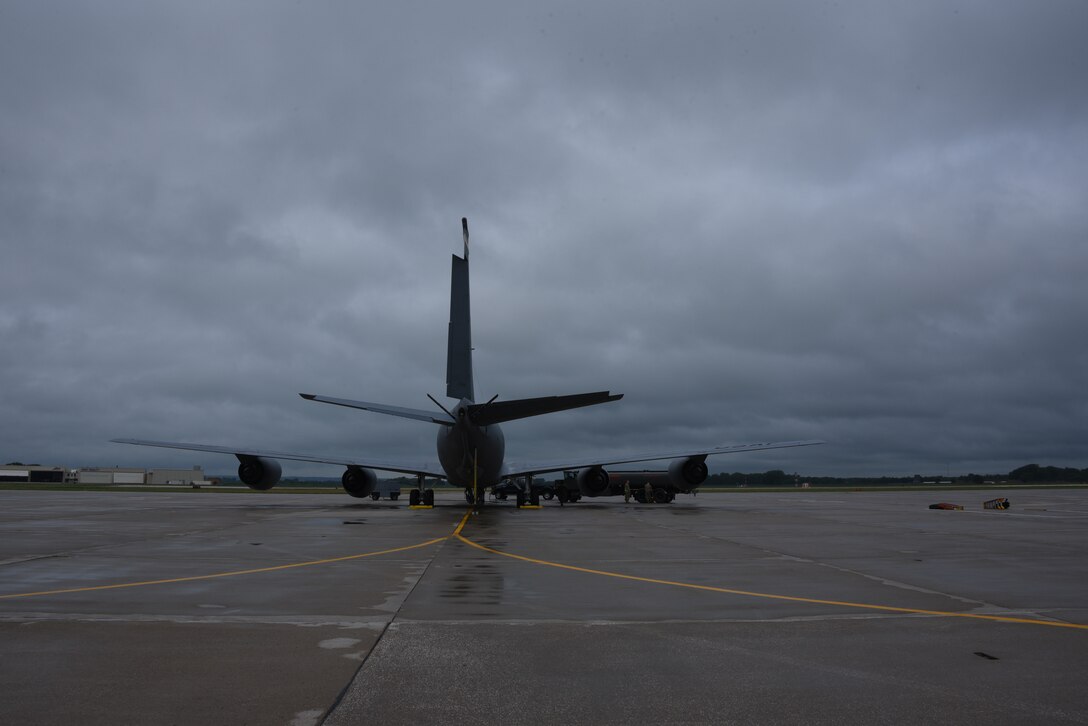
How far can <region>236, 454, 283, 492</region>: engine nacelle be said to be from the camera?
38.5 m

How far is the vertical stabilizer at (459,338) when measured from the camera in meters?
35.2

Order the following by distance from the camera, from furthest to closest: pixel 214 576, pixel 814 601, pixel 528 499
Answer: pixel 528 499 < pixel 214 576 < pixel 814 601

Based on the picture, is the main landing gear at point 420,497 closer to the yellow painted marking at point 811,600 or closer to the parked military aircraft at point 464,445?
the parked military aircraft at point 464,445

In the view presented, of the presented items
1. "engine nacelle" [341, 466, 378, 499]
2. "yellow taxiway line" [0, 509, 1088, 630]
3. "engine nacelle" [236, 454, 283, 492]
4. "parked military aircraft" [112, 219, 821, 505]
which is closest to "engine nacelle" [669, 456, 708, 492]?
"parked military aircraft" [112, 219, 821, 505]

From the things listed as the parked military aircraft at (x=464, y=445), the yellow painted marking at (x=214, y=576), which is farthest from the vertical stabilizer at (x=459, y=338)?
the yellow painted marking at (x=214, y=576)

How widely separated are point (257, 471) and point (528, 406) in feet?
57.0

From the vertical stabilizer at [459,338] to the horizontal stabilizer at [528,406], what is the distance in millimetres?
3427

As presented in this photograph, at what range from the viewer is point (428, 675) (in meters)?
6.07

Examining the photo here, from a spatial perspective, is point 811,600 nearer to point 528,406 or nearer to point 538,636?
point 538,636

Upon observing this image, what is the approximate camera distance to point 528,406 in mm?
29484

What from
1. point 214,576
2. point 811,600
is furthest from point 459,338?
point 811,600

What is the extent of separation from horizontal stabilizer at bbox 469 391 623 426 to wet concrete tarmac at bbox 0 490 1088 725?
34.4ft

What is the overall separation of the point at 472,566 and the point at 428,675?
7685 millimetres

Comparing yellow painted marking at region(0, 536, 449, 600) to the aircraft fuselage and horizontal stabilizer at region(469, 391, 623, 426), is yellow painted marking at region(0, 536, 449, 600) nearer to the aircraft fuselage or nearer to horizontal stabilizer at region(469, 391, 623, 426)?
horizontal stabilizer at region(469, 391, 623, 426)
